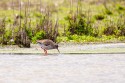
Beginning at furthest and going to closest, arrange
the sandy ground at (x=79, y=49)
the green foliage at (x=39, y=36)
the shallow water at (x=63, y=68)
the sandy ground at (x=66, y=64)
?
1. the green foliage at (x=39, y=36)
2. the sandy ground at (x=79, y=49)
3. the sandy ground at (x=66, y=64)
4. the shallow water at (x=63, y=68)

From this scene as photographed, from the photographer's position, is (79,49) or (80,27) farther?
(80,27)

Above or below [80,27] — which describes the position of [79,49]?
below

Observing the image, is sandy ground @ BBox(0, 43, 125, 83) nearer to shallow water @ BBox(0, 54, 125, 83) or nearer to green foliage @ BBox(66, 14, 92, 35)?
shallow water @ BBox(0, 54, 125, 83)

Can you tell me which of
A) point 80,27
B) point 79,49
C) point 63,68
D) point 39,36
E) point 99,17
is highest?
point 99,17

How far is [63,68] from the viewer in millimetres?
12656

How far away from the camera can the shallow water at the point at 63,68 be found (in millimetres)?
11281

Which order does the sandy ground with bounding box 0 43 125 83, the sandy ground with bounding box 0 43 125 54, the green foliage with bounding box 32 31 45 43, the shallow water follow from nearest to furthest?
the shallow water → the sandy ground with bounding box 0 43 125 83 → the sandy ground with bounding box 0 43 125 54 → the green foliage with bounding box 32 31 45 43

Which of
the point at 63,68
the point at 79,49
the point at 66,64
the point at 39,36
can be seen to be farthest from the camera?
the point at 39,36

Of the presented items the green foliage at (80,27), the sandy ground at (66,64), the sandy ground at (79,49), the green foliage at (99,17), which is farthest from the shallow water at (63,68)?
the green foliage at (99,17)

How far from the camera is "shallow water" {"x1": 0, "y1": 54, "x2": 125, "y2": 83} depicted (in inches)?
444

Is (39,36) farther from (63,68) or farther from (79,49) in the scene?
(63,68)

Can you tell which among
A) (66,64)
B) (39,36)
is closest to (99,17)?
(39,36)

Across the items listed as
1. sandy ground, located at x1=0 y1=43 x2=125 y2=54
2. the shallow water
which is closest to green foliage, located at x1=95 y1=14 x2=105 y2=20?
sandy ground, located at x1=0 y1=43 x2=125 y2=54

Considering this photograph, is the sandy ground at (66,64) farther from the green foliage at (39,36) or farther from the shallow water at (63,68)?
the green foliage at (39,36)
